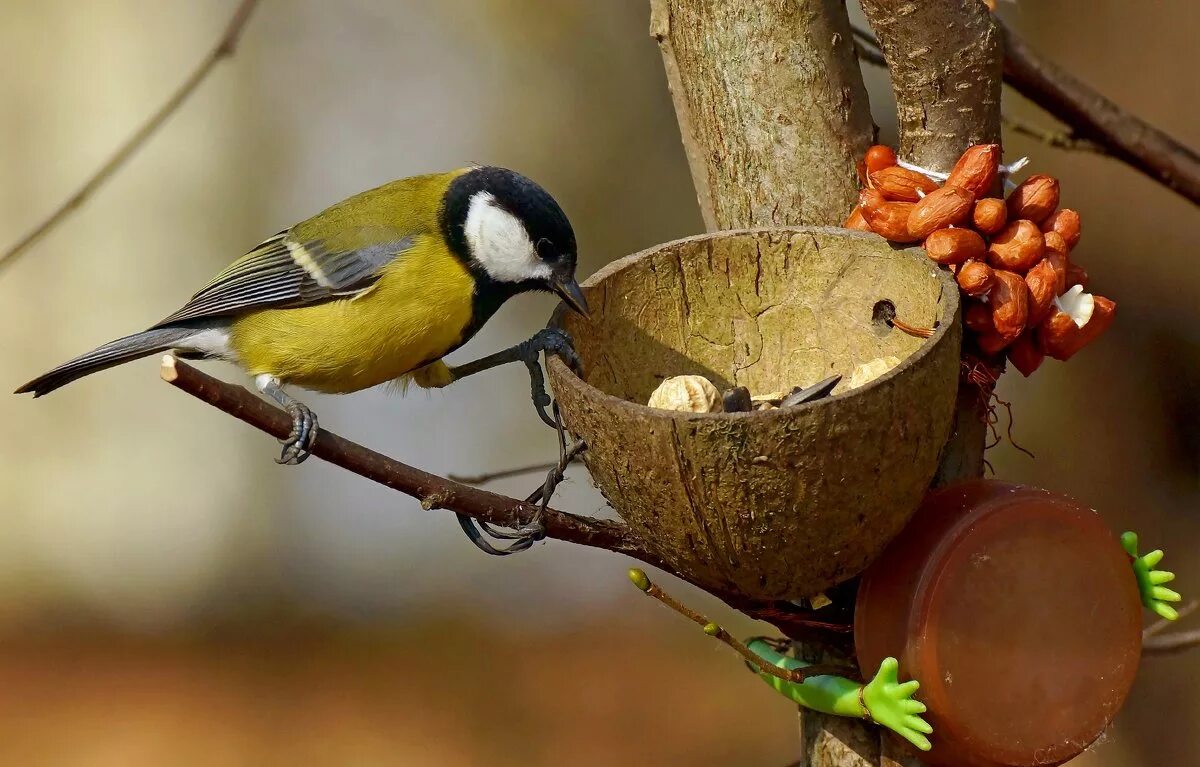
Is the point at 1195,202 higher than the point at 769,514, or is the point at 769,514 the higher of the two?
the point at 769,514

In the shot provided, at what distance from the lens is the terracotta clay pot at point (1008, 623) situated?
1207mm

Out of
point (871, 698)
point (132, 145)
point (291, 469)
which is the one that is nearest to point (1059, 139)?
point (871, 698)

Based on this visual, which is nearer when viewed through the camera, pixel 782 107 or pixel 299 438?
pixel 299 438

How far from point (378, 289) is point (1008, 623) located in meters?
1.01

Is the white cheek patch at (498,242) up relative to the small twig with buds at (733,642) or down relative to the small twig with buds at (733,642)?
up

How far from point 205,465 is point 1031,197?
3183mm

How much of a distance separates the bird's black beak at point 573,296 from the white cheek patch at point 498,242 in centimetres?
17

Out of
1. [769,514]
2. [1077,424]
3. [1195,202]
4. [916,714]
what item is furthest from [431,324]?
[1077,424]

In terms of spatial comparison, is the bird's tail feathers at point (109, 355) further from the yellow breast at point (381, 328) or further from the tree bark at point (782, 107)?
the tree bark at point (782, 107)

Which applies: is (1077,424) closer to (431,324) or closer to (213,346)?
(431,324)

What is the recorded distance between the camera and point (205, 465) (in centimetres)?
395

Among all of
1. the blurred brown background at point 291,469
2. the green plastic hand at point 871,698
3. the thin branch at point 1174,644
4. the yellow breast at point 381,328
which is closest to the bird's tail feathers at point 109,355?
the yellow breast at point 381,328

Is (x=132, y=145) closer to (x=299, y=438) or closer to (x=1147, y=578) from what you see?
(x=299, y=438)

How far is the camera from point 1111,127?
174 centimetres
